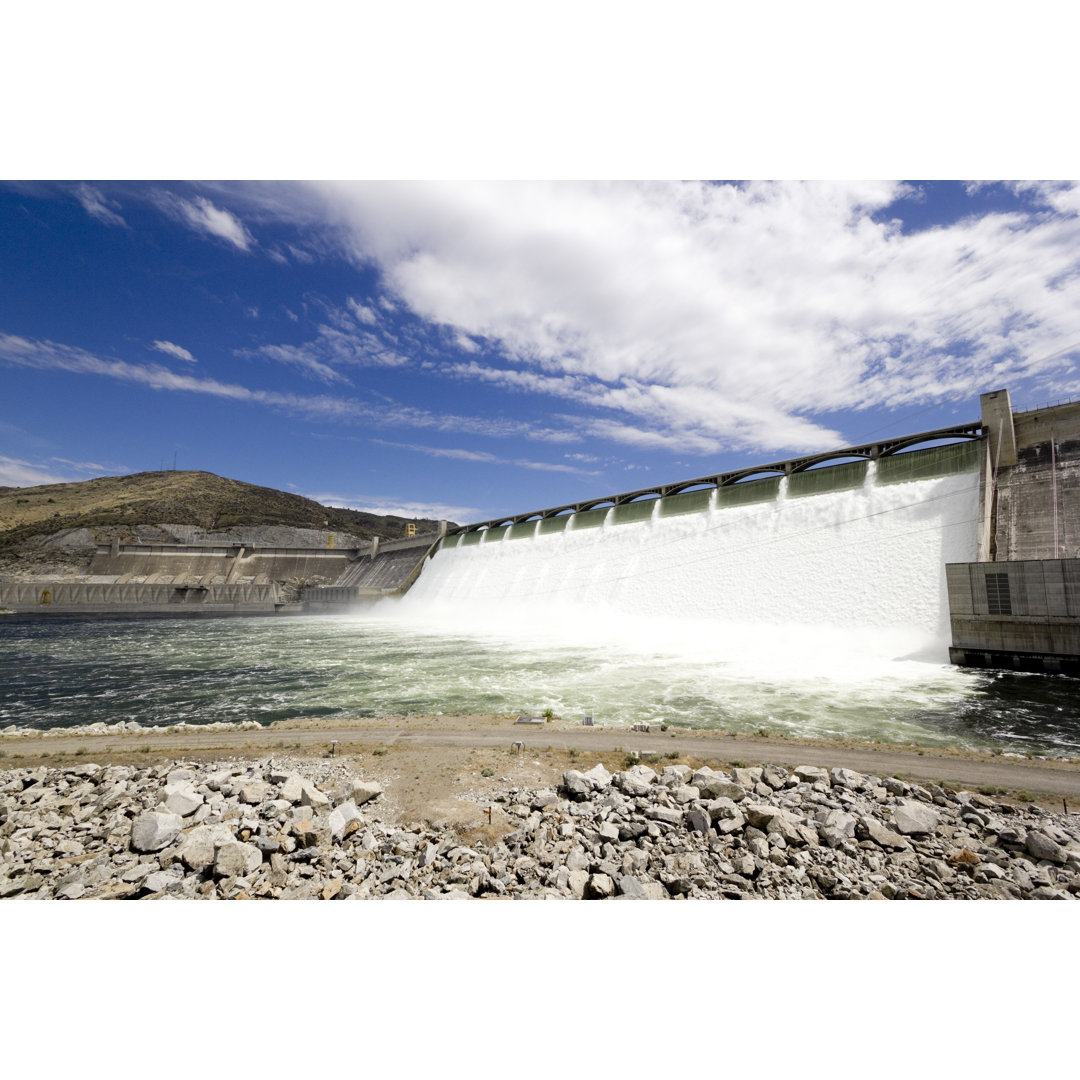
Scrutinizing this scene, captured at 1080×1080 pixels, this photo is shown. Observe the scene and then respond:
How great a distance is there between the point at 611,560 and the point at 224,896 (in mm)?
23510

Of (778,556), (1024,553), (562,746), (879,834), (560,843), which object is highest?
(778,556)

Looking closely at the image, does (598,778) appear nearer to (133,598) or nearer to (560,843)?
(560,843)

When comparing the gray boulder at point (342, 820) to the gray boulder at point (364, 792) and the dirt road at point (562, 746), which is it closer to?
the gray boulder at point (364, 792)

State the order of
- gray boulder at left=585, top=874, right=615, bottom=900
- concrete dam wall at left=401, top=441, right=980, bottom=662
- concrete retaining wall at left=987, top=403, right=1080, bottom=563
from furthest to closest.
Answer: concrete dam wall at left=401, top=441, right=980, bottom=662
concrete retaining wall at left=987, top=403, right=1080, bottom=563
gray boulder at left=585, top=874, right=615, bottom=900

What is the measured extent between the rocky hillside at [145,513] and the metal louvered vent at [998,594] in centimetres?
4804

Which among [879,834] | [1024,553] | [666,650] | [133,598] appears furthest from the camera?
[133,598]

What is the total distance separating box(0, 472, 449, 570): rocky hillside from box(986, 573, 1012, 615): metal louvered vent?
158 ft

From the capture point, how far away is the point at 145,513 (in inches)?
2397

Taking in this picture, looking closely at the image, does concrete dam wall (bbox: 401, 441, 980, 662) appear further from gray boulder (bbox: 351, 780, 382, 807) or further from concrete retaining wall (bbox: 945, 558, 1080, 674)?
gray boulder (bbox: 351, 780, 382, 807)

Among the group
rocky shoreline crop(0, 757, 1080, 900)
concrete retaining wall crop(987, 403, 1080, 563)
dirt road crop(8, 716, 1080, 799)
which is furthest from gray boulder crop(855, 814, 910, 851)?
concrete retaining wall crop(987, 403, 1080, 563)

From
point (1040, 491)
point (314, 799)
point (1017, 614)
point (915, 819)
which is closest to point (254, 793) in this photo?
point (314, 799)

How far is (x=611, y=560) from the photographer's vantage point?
26172mm

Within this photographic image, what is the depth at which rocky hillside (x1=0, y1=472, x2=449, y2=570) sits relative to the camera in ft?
163

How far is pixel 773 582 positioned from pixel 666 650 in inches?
234
